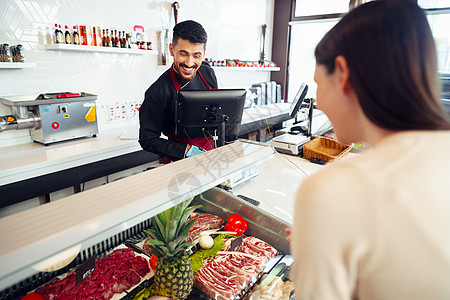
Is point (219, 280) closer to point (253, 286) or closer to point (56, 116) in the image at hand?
point (253, 286)

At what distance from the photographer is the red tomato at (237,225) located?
1.56 meters

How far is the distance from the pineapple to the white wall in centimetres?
264

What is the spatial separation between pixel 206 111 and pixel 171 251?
1017 mm

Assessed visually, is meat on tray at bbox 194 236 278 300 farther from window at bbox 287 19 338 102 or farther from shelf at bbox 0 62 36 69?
window at bbox 287 19 338 102

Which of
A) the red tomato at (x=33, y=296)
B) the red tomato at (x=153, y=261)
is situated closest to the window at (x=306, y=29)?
the red tomato at (x=153, y=261)

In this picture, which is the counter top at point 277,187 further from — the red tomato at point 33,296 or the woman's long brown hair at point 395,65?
the red tomato at point 33,296

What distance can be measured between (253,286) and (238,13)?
5557 mm

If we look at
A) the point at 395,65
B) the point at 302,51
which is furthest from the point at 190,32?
the point at 302,51

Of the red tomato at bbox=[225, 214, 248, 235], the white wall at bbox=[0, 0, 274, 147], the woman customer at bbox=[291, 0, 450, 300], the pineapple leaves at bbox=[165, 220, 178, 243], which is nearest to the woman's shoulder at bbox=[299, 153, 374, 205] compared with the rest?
the woman customer at bbox=[291, 0, 450, 300]

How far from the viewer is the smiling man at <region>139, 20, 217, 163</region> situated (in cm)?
221

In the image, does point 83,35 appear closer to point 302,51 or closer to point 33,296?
point 33,296

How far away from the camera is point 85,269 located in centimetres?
113

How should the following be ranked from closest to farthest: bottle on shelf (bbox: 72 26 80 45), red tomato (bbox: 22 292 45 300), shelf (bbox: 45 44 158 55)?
red tomato (bbox: 22 292 45 300) < shelf (bbox: 45 44 158 55) < bottle on shelf (bbox: 72 26 80 45)

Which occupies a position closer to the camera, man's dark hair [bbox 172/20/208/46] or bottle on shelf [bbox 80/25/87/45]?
man's dark hair [bbox 172/20/208/46]
